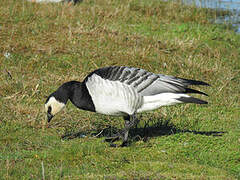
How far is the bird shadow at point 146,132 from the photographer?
6.70 m

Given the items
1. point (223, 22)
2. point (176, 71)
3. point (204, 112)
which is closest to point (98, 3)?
point (223, 22)

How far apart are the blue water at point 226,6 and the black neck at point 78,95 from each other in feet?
31.3

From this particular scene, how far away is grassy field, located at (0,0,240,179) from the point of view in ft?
18.1

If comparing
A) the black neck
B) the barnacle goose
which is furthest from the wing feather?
the black neck

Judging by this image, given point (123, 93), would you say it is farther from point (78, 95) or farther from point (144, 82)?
point (78, 95)

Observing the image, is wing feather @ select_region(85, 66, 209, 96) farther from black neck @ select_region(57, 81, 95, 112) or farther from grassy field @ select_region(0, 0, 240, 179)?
grassy field @ select_region(0, 0, 240, 179)

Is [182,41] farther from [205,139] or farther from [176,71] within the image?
[205,139]

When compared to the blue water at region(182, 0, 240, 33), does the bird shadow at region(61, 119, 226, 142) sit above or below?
below

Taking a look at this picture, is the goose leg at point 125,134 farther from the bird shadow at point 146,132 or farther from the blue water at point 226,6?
the blue water at point 226,6

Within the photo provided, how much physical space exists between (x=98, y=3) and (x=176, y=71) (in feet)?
19.5

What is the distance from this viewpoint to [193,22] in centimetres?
1409

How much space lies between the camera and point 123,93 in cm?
597

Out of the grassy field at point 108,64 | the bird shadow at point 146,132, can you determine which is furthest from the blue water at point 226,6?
the bird shadow at point 146,132

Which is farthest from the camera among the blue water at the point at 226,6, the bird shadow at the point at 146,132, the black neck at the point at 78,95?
the blue water at the point at 226,6
